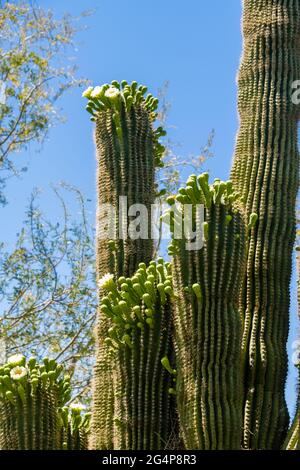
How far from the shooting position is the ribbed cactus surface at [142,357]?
4.85m

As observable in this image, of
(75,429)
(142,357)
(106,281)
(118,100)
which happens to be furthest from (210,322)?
(118,100)

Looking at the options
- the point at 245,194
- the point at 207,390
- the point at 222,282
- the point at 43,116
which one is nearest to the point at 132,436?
the point at 207,390

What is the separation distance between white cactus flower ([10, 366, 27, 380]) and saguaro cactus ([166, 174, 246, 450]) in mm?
860

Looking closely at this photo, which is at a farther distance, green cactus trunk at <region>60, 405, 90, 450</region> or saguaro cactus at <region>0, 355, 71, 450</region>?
green cactus trunk at <region>60, 405, 90, 450</region>

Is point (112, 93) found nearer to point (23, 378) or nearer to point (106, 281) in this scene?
point (106, 281)

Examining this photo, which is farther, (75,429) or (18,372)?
(75,429)

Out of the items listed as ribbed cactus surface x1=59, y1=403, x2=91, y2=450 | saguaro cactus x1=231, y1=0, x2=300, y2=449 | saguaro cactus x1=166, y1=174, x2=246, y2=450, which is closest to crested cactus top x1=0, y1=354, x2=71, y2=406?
ribbed cactus surface x1=59, y1=403, x2=91, y2=450

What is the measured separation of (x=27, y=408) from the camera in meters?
4.84

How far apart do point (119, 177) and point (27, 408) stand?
156cm

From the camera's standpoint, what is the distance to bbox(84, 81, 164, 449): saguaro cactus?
212 inches

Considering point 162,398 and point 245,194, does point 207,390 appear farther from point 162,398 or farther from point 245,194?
point 245,194

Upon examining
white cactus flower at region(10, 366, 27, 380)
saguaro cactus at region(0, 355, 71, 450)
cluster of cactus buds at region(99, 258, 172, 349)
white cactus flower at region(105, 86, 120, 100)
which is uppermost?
white cactus flower at region(105, 86, 120, 100)

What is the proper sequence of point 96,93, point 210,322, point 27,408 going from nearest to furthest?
point 210,322 < point 27,408 < point 96,93

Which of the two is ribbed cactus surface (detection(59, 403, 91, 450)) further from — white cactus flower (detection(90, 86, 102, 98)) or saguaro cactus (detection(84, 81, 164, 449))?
white cactus flower (detection(90, 86, 102, 98))
